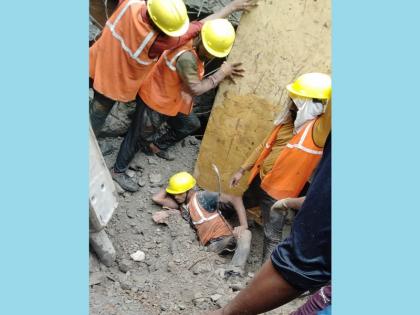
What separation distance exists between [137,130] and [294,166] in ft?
4.84

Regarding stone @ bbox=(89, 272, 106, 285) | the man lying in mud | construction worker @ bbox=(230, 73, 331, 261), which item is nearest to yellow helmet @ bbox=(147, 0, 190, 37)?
construction worker @ bbox=(230, 73, 331, 261)

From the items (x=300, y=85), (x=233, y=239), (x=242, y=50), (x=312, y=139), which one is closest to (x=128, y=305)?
(x=233, y=239)

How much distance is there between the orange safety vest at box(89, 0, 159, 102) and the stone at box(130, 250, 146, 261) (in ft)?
3.95

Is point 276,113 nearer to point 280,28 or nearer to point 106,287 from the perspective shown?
point 280,28

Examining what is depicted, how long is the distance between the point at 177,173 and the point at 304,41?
1612mm

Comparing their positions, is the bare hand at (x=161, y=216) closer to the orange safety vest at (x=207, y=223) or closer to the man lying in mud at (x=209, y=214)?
the man lying in mud at (x=209, y=214)

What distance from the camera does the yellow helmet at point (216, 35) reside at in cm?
406

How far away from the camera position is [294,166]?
3.52 meters

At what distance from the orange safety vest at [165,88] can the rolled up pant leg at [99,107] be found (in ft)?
0.93

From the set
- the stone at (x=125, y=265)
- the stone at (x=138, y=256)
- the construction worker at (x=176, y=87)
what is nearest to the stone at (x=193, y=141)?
the construction worker at (x=176, y=87)

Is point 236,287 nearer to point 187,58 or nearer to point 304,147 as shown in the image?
point 304,147

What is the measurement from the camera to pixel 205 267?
143 inches

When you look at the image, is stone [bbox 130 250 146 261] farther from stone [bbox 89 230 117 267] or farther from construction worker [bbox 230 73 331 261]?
construction worker [bbox 230 73 331 261]

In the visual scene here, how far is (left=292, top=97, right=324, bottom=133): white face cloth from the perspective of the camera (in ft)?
11.2
